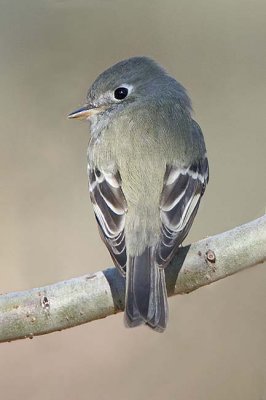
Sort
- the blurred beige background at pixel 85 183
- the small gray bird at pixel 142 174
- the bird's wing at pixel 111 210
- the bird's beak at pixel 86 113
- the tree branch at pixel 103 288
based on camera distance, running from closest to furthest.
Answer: the tree branch at pixel 103 288 < the small gray bird at pixel 142 174 < the bird's wing at pixel 111 210 < the bird's beak at pixel 86 113 < the blurred beige background at pixel 85 183

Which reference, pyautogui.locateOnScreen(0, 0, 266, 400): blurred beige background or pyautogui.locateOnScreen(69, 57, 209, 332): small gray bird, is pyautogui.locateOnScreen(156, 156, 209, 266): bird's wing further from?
pyautogui.locateOnScreen(0, 0, 266, 400): blurred beige background

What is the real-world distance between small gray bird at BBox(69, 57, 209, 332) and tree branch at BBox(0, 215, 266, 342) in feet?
0.31

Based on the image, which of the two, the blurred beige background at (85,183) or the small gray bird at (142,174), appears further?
the blurred beige background at (85,183)

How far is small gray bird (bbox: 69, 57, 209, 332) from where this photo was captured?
3645 mm

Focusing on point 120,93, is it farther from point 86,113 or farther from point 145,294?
point 145,294

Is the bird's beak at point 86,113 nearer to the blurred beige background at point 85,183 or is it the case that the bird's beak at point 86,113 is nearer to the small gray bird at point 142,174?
the small gray bird at point 142,174

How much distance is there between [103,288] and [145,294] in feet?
0.60

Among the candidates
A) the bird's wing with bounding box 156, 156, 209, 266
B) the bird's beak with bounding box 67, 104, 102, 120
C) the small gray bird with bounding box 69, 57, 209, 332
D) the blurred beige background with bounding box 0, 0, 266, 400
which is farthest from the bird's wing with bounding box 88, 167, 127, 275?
the blurred beige background with bounding box 0, 0, 266, 400

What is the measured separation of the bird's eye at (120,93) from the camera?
15.6ft

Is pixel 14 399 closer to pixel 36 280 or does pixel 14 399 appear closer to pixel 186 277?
pixel 36 280

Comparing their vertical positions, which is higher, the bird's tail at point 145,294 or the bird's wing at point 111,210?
the bird's wing at point 111,210

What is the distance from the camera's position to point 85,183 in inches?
267

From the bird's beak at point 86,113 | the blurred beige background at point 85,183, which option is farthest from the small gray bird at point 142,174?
the blurred beige background at point 85,183

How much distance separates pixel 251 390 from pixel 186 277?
186cm
